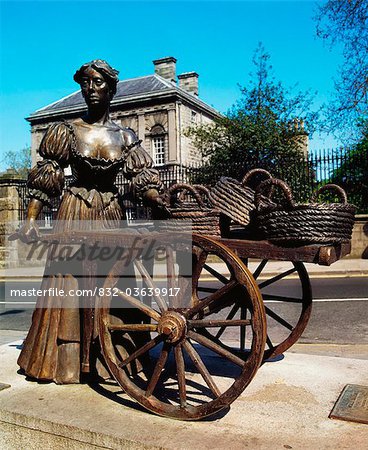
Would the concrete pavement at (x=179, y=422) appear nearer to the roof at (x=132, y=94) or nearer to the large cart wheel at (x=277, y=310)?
the large cart wheel at (x=277, y=310)

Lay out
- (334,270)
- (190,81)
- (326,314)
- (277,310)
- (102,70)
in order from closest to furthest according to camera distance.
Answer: (102,70)
(326,314)
(277,310)
(334,270)
(190,81)

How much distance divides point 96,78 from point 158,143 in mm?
29966

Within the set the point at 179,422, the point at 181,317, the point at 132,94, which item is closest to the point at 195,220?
the point at 181,317

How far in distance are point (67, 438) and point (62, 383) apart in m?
0.71

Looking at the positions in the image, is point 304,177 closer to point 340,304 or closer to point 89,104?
point 340,304

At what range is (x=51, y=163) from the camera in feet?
11.4

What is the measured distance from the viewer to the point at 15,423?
292cm

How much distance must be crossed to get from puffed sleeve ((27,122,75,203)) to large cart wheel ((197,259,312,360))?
1313 mm

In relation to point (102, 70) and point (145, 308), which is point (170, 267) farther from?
point (102, 70)

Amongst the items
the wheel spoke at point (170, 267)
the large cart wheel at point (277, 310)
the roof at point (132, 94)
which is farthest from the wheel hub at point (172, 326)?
the roof at point (132, 94)

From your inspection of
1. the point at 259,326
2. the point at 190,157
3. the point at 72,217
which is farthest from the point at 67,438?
the point at 190,157

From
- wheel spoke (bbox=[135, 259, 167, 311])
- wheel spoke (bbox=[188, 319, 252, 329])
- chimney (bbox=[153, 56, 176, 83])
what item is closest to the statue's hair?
wheel spoke (bbox=[135, 259, 167, 311])

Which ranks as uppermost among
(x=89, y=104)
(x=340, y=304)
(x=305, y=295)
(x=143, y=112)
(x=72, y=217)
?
(x=143, y=112)

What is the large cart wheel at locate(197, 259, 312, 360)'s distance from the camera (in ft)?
12.2
